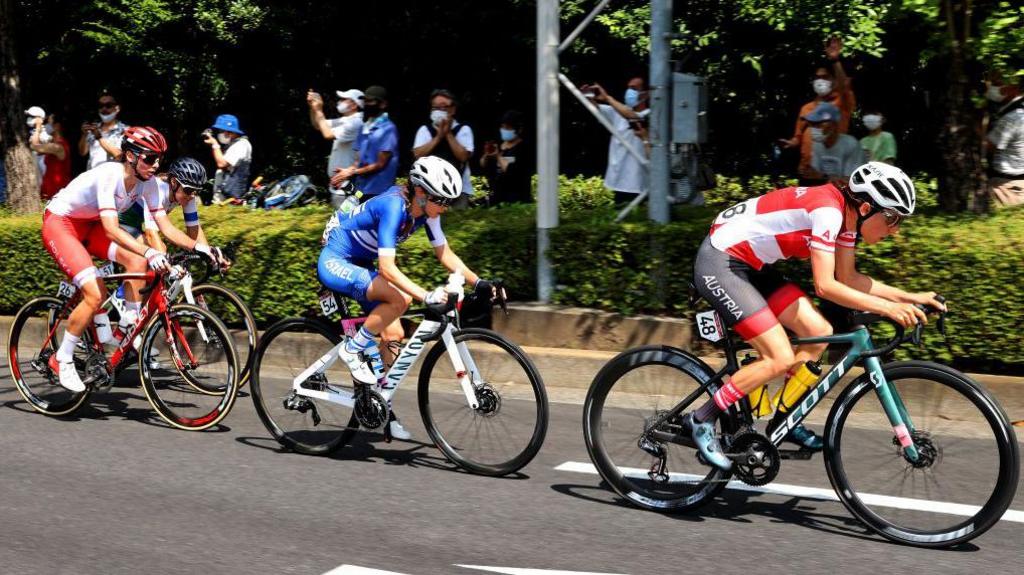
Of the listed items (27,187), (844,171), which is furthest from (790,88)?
(27,187)

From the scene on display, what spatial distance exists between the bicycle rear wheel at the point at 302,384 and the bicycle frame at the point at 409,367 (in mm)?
37

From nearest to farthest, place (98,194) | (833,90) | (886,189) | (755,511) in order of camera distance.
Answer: (886,189) → (755,511) → (98,194) → (833,90)

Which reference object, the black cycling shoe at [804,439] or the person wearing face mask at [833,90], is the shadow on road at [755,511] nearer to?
the black cycling shoe at [804,439]

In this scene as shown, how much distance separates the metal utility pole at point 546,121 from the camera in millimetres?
10219

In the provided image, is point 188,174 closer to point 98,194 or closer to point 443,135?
point 98,194

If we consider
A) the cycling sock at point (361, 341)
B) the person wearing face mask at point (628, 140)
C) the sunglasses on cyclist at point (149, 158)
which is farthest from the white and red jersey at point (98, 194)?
the person wearing face mask at point (628, 140)

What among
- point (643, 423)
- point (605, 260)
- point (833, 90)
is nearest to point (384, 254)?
point (643, 423)

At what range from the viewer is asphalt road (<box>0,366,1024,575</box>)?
5551mm

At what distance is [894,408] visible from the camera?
5.76 meters

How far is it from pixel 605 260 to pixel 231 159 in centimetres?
692

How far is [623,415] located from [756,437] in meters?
0.71

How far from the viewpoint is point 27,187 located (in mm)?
14625

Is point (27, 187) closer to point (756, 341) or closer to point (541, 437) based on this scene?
point (541, 437)

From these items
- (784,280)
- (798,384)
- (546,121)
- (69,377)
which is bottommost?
(69,377)
